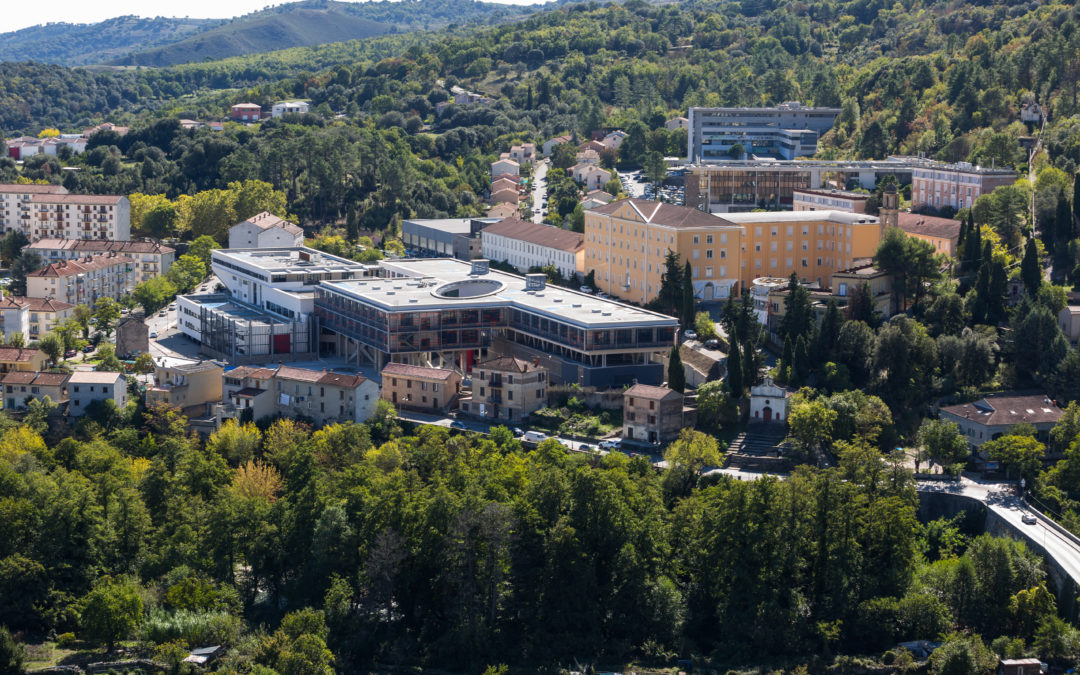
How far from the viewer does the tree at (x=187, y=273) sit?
61188 mm

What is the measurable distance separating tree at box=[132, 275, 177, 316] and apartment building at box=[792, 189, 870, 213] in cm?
2671

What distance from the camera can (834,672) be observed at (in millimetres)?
31828

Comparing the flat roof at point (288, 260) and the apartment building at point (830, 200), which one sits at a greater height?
the apartment building at point (830, 200)

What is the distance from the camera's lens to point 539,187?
3174 inches

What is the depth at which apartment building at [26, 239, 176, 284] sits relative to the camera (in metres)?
64.2

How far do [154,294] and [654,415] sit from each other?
26.7m

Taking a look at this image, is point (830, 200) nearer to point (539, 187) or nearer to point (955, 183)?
point (955, 183)

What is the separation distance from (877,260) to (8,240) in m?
42.2

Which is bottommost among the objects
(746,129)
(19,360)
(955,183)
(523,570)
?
(523,570)

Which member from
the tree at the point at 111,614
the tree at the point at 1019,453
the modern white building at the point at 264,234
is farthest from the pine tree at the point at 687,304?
the modern white building at the point at 264,234

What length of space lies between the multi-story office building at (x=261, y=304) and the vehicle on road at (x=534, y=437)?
12.2 meters

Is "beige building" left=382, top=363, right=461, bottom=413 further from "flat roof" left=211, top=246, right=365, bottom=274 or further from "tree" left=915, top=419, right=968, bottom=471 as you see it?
"tree" left=915, top=419, right=968, bottom=471

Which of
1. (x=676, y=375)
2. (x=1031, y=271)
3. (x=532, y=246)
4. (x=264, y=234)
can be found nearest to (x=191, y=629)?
(x=676, y=375)

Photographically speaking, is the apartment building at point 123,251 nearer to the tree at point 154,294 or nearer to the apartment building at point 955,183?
the tree at point 154,294
